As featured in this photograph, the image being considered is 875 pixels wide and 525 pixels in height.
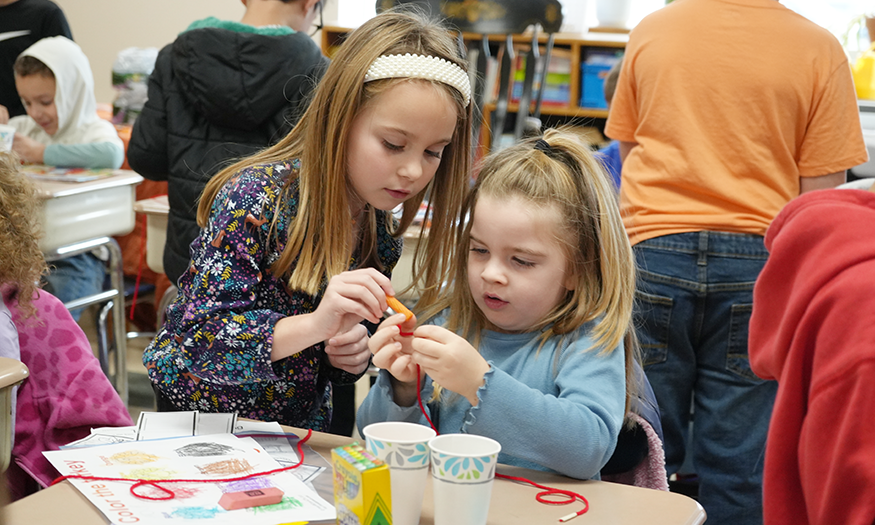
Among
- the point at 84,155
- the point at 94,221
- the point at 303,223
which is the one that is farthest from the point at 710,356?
the point at 84,155

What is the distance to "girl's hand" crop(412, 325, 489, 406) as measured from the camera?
105 cm

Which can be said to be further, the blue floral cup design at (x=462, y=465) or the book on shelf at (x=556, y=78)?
the book on shelf at (x=556, y=78)

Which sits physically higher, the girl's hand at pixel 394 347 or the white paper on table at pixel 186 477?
the girl's hand at pixel 394 347

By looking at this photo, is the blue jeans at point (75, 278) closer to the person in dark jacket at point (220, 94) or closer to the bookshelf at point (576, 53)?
the person in dark jacket at point (220, 94)

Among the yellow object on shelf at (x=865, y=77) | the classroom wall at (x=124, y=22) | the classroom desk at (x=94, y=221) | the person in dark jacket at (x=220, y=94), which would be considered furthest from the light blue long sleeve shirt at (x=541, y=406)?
the classroom wall at (x=124, y=22)

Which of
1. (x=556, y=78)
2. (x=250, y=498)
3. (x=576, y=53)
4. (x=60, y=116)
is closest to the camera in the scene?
(x=250, y=498)

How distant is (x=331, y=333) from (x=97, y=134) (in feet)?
7.91

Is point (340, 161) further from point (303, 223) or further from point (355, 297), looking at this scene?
point (355, 297)

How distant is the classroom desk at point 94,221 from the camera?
2561 millimetres

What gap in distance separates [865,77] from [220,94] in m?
2.55

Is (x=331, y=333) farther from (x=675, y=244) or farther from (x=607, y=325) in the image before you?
(x=675, y=244)

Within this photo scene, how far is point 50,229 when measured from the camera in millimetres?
2535

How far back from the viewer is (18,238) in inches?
56.3

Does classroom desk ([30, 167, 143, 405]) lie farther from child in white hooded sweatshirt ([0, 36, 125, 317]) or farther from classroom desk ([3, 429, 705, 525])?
classroom desk ([3, 429, 705, 525])
